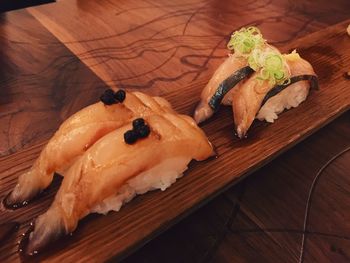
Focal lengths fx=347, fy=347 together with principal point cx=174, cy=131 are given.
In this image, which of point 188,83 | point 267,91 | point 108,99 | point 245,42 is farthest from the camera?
point 188,83

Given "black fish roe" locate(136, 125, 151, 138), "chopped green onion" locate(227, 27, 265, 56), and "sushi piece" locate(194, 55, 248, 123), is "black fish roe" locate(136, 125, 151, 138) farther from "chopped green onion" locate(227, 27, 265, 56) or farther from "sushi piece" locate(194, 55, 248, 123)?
"chopped green onion" locate(227, 27, 265, 56)

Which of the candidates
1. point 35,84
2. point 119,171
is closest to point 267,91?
point 119,171

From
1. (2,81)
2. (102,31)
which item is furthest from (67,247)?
(102,31)

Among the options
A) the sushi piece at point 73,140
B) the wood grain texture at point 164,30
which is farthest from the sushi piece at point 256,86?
the sushi piece at point 73,140

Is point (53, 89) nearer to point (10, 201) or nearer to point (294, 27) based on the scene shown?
point (10, 201)

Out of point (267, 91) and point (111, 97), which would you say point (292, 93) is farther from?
point (111, 97)
